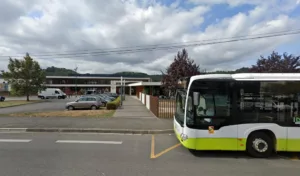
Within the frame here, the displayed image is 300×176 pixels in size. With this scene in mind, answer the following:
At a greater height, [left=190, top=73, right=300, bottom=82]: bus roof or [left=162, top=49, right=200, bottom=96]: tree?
[left=162, top=49, right=200, bottom=96]: tree

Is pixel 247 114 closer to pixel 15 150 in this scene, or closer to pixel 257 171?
pixel 257 171

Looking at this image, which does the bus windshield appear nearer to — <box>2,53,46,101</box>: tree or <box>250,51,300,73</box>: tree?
<box>250,51,300,73</box>: tree

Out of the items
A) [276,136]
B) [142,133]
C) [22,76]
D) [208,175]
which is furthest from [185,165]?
[22,76]

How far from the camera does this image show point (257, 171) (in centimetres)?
564

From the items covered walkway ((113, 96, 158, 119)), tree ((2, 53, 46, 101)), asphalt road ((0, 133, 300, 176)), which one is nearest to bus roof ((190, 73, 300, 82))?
asphalt road ((0, 133, 300, 176))

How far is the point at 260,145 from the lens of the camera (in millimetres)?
6895

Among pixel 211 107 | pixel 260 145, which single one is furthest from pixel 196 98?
pixel 260 145

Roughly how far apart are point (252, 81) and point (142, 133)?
17.9 ft

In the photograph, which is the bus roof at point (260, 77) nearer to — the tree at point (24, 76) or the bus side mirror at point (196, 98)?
the bus side mirror at point (196, 98)

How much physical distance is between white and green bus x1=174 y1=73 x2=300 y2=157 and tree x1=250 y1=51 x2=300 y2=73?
27.8m

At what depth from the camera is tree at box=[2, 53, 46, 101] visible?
39906 mm

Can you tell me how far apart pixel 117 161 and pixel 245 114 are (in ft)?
13.5

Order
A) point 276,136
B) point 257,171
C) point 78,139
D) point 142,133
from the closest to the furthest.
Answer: point 257,171 → point 276,136 → point 78,139 → point 142,133

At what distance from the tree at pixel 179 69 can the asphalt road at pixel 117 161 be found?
30.8 meters
